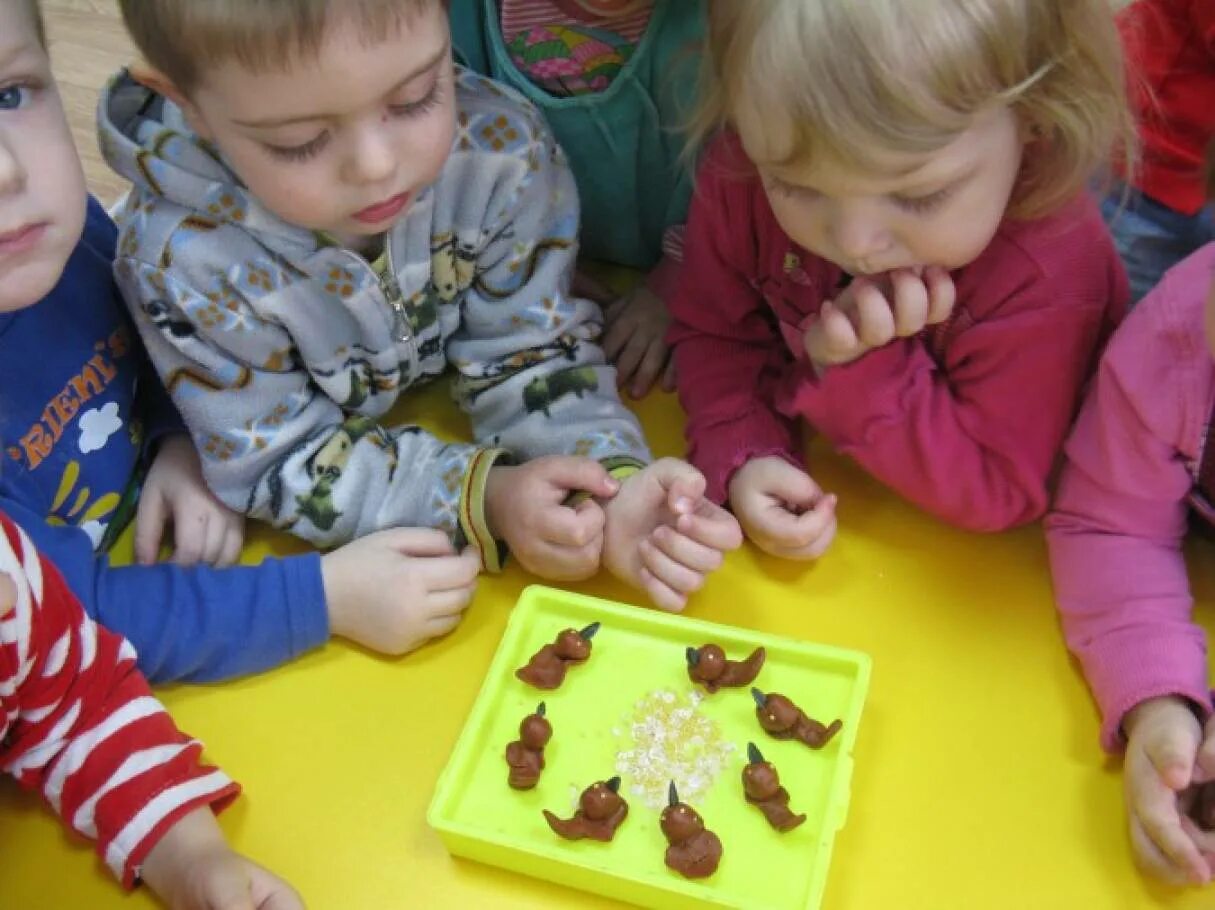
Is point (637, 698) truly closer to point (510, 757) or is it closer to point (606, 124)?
point (510, 757)

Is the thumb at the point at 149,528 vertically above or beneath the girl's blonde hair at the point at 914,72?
beneath

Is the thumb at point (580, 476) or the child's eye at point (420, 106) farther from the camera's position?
the thumb at point (580, 476)

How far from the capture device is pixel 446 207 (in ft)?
2.42

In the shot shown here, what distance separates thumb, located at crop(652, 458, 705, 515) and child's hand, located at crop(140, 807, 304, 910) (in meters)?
0.28

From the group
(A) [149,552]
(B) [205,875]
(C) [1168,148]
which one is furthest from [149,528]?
(C) [1168,148]

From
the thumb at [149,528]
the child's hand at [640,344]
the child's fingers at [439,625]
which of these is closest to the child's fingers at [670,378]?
the child's hand at [640,344]

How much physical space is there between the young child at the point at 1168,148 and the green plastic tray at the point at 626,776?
346mm

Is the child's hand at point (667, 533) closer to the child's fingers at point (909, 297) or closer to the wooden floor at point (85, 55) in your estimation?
the child's fingers at point (909, 297)

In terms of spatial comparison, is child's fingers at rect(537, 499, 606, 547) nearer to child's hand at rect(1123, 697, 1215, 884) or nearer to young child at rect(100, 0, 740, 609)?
young child at rect(100, 0, 740, 609)

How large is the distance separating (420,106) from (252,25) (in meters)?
0.10

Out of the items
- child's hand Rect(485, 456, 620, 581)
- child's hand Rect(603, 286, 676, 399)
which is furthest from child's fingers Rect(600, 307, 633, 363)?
child's hand Rect(485, 456, 620, 581)

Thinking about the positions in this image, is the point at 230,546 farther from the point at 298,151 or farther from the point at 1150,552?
the point at 1150,552

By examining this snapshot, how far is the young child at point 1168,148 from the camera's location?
30.8 inches

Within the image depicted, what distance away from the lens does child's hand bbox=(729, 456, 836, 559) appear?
0.74m
